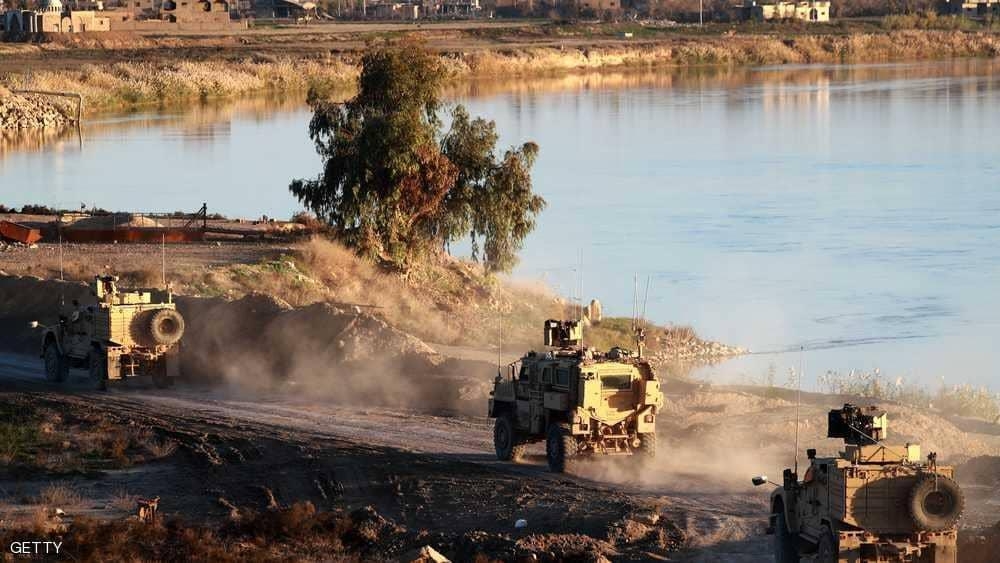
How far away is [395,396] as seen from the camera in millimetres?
34812

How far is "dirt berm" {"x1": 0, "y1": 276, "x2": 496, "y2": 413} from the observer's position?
34.8 metres

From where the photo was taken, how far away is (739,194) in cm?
7250

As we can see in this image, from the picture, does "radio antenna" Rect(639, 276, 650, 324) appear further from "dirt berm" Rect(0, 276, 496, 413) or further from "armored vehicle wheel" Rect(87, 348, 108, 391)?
"armored vehicle wheel" Rect(87, 348, 108, 391)

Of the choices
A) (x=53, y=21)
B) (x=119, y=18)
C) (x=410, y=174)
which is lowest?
(x=410, y=174)

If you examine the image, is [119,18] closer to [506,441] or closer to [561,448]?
[506,441]

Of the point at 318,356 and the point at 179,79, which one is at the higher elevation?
the point at 179,79

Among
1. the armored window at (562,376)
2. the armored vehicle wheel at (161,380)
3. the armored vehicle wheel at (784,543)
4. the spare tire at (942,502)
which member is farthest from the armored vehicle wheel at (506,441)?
the armored vehicle wheel at (161,380)

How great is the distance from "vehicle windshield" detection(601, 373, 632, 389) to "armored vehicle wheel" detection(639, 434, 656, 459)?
0.92 meters

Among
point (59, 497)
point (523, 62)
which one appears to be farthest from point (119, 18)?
point (59, 497)

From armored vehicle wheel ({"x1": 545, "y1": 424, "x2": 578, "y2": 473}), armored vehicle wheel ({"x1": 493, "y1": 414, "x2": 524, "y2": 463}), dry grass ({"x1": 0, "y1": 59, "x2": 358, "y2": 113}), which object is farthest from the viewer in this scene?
dry grass ({"x1": 0, "y1": 59, "x2": 358, "y2": 113})

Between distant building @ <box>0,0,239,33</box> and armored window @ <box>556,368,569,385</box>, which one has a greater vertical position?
distant building @ <box>0,0,239,33</box>
